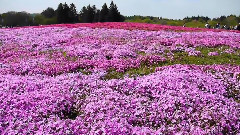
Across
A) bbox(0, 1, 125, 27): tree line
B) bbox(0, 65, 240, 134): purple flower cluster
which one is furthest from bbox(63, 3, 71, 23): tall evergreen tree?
bbox(0, 65, 240, 134): purple flower cluster

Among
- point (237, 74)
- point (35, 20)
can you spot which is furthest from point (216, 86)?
point (35, 20)

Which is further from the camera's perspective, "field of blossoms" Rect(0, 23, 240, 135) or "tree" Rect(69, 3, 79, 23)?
"tree" Rect(69, 3, 79, 23)

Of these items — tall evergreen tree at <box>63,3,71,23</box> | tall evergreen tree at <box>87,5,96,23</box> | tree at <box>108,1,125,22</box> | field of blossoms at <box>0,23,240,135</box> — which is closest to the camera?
field of blossoms at <box>0,23,240,135</box>

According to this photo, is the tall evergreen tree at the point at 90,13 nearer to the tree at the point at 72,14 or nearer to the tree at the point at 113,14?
the tree at the point at 72,14

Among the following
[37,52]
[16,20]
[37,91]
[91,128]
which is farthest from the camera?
[16,20]

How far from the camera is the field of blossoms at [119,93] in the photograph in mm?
8820

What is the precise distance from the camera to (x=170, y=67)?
A: 14.4 m

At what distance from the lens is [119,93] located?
11109mm

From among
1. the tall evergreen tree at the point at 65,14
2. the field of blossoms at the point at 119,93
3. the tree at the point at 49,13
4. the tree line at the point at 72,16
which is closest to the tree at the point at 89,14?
the tree line at the point at 72,16

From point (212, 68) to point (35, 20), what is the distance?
350ft

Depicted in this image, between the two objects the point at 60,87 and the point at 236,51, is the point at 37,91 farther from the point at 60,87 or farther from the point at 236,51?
the point at 236,51

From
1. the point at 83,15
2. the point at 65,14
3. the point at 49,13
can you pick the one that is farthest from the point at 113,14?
the point at 49,13

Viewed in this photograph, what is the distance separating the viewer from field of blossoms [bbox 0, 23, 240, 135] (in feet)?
28.9

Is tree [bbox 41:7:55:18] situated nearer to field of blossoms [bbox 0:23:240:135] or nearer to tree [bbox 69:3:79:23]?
tree [bbox 69:3:79:23]
